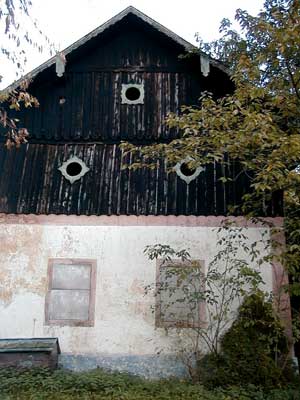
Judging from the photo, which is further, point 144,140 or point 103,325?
point 144,140

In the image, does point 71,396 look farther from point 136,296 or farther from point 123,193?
point 123,193

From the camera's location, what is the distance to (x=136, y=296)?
10.0 m

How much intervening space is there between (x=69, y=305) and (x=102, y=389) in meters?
2.21

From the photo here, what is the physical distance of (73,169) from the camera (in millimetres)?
11094

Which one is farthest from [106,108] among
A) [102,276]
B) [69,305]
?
[69,305]

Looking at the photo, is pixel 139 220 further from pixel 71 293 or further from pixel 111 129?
pixel 111 129

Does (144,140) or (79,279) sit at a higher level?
(144,140)

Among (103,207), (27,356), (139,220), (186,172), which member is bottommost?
(27,356)

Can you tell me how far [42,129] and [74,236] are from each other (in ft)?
9.18

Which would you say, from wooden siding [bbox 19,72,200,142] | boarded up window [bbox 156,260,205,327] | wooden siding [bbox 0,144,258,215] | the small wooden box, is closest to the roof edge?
wooden siding [bbox 19,72,200,142]

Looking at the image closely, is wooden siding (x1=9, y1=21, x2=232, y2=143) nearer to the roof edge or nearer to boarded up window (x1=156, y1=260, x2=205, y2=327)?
the roof edge

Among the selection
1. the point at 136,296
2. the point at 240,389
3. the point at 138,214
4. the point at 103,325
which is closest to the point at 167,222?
the point at 138,214

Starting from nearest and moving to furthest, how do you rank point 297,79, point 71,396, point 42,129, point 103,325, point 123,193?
point 71,396, point 297,79, point 103,325, point 123,193, point 42,129

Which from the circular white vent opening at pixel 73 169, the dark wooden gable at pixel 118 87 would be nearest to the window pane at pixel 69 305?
the circular white vent opening at pixel 73 169
